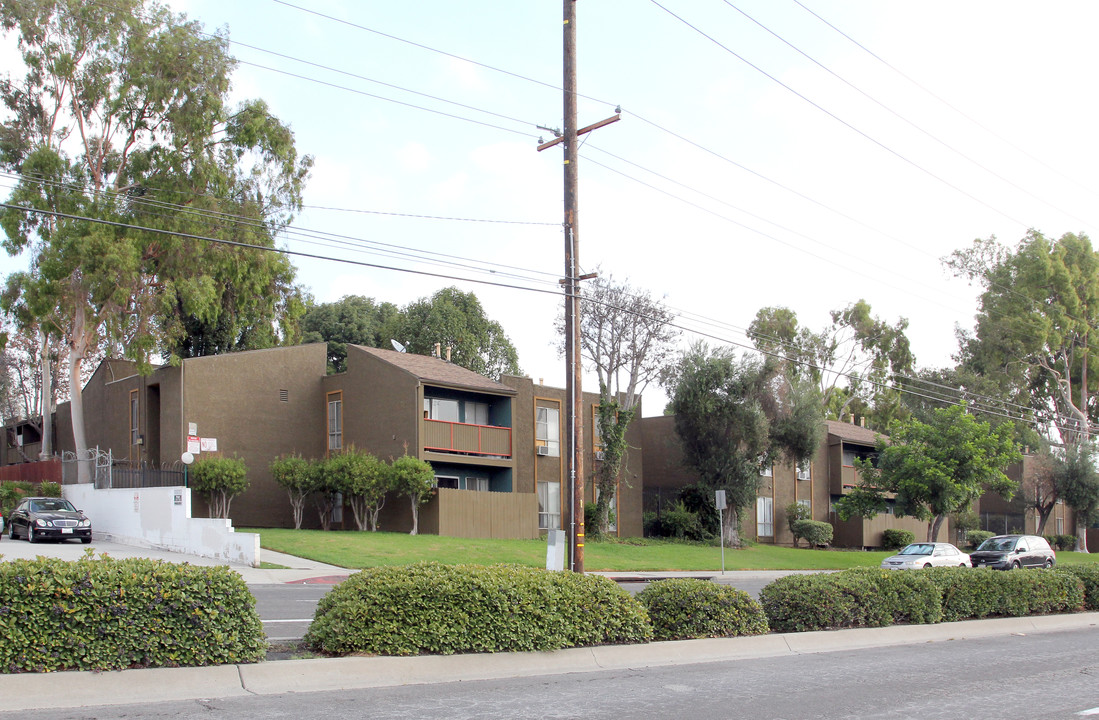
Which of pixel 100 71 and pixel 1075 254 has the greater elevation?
pixel 100 71

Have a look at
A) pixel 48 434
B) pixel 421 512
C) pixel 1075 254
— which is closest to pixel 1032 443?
pixel 1075 254

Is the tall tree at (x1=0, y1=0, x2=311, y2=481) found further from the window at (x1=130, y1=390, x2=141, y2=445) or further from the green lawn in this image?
the green lawn

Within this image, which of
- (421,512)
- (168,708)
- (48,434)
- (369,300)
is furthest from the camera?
(369,300)

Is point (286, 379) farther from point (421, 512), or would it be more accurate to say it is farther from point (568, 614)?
point (568, 614)

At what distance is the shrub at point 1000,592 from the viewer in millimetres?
14633

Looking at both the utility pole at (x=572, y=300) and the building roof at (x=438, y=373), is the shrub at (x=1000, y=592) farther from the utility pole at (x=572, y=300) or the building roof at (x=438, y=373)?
the building roof at (x=438, y=373)

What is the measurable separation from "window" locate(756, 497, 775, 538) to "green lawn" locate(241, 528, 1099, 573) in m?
6.09

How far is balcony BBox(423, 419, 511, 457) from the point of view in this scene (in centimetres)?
3367

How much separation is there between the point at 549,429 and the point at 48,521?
58.5 feet

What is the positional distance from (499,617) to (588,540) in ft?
84.1

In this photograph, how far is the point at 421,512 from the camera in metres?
32.6

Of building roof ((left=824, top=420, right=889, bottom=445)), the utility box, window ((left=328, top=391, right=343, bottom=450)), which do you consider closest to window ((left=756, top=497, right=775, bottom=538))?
building roof ((left=824, top=420, right=889, bottom=445))

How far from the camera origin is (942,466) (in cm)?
3562

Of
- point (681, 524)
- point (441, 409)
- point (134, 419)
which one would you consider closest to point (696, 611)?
point (441, 409)
